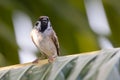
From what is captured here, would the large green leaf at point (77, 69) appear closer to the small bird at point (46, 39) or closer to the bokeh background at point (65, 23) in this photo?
the bokeh background at point (65, 23)

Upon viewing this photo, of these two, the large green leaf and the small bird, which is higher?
the large green leaf

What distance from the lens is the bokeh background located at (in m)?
0.68

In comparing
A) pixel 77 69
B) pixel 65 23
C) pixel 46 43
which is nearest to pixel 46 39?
pixel 46 43

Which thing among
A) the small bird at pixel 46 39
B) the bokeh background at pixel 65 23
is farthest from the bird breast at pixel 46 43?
the bokeh background at pixel 65 23

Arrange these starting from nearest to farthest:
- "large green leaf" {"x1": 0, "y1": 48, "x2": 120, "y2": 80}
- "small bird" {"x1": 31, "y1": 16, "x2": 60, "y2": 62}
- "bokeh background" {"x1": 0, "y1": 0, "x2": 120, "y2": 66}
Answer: "large green leaf" {"x1": 0, "y1": 48, "x2": 120, "y2": 80}, "bokeh background" {"x1": 0, "y1": 0, "x2": 120, "y2": 66}, "small bird" {"x1": 31, "y1": 16, "x2": 60, "y2": 62}

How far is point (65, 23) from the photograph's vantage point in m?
0.73

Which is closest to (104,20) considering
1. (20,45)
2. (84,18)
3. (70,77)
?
(84,18)

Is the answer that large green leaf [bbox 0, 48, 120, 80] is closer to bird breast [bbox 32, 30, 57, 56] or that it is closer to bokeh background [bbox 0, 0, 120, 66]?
bokeh background [bbox 0, 0, 120, 66]

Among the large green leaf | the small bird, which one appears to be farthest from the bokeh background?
the small bird

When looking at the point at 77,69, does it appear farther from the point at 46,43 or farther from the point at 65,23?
the point at 46,43

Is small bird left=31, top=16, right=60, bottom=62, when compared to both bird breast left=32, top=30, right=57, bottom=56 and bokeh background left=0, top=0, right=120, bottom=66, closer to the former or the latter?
bird breast left=32, top=30, right=57, bottom=56

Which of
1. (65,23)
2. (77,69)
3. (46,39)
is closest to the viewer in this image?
(77,69)

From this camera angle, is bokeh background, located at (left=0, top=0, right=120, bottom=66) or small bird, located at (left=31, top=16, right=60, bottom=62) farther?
small bird, located at (left=31, top=16, right=60, bottom=62)

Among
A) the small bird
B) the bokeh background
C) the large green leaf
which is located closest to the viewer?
the large green leaf
